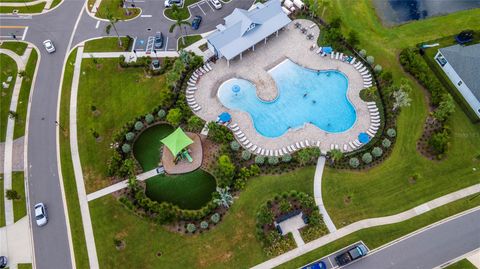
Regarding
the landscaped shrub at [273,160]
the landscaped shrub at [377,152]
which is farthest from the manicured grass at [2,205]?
the landscaped shrub at [377,152]

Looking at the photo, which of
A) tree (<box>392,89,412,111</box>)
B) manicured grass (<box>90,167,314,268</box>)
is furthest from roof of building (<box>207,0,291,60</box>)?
manicured grass (<box>90,167,314,268</box>)

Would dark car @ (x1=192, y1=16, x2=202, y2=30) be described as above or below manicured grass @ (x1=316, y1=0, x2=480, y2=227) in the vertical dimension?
above

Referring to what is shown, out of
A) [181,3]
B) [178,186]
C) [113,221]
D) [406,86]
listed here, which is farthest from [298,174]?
[181,3]

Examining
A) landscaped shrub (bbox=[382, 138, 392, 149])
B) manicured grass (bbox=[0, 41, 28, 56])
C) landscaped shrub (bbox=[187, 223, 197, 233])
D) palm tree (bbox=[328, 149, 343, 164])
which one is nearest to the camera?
landscaped shrub (bbox=[187, 223, 197, 233])

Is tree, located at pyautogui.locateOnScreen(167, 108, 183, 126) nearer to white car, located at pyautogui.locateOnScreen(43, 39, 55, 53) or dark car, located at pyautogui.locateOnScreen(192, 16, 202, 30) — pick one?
dark car, located at pyautogui.locateOnScreen(192, 16, 202, 30)

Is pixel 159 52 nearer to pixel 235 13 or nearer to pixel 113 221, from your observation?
pixel 235 13

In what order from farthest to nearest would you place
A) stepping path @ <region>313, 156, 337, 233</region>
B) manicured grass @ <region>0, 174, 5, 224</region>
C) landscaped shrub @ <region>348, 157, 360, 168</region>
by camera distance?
landscaped shrub @ <region>348, 157, 360, 168</region>, manicured grass @ <region>0, 174, 5, 224</region>, stepping path @ <region>313, 156, 337, 233</region>

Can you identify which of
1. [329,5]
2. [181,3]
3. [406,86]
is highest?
[181,3]

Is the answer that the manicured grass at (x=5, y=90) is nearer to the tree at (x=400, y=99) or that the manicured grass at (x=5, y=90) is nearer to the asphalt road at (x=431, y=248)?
the asphalt road at (x=431, y=248)
